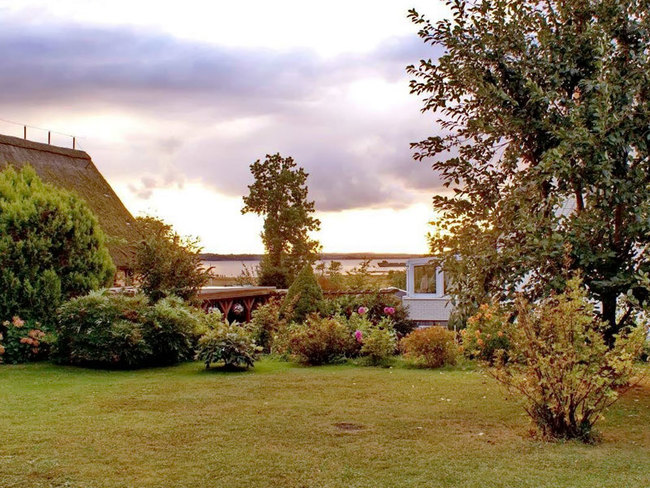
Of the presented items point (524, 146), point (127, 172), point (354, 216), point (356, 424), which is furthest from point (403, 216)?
point (356, 424)

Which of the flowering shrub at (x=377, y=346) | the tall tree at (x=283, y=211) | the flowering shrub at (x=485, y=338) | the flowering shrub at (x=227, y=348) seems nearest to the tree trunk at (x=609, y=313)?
the flowering shrub at (x=485, y=338)

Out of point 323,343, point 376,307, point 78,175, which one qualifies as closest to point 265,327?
point 323,343

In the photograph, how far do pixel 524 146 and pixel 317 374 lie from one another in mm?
4540

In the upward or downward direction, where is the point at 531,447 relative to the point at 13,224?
downward

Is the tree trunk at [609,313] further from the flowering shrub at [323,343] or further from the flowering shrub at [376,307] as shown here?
the flowering shrub at [376,307]

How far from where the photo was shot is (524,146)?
754 centimetres

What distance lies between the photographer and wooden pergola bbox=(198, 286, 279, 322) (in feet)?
56.7

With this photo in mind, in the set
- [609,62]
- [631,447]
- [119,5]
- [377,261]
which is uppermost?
[119,5]

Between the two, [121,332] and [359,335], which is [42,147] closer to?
[121,332]

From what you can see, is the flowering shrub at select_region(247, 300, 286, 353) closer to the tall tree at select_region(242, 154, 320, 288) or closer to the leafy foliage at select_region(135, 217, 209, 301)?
the leafy foliage at select_region(135, 217, 209, 301)

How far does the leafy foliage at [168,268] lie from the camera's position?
12.7 m

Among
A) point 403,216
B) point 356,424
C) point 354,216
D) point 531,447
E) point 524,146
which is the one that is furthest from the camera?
point 354,216

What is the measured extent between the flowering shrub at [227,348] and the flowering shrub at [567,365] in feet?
17.4

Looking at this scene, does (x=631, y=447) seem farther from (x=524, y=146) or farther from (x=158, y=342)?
(x=158, y=342)
